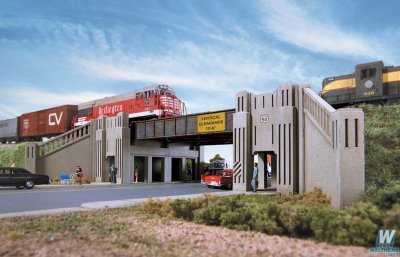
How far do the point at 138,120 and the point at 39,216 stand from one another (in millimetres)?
25535

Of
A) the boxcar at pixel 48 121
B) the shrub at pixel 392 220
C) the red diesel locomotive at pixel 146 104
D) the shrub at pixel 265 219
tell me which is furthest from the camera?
the boxcar at pixel 48 121

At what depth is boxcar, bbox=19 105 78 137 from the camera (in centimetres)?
4531

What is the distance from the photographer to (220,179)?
1065 inches

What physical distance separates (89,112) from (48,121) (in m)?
Answer: 9.06

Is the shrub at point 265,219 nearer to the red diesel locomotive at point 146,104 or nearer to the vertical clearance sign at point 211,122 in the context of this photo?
the vertical clearance sign at point 211,122

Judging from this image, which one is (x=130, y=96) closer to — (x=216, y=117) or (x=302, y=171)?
(x=216, y=117)

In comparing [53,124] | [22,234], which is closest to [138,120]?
[53,124]

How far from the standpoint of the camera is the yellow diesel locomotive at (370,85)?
84.2 feet

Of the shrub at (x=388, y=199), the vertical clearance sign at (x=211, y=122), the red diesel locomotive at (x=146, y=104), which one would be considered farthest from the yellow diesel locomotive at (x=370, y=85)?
the shrub at (x=388, y=199)

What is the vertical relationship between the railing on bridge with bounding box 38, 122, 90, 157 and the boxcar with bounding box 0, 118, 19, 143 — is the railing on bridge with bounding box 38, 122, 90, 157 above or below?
below

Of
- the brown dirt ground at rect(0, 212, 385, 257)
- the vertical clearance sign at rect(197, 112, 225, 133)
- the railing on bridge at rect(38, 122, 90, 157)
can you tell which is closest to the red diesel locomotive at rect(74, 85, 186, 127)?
the railing on bridge at rect(38, 122, 90, 157)

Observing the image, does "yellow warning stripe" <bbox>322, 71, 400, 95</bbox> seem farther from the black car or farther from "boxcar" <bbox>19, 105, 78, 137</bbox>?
"boxcar" <bbox>19, 105, 78, 137</bbox>

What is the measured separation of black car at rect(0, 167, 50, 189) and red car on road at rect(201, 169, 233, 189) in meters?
12.4

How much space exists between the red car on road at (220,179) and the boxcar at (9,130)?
39.5 metres
